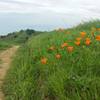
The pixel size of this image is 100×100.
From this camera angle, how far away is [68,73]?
5.59 m

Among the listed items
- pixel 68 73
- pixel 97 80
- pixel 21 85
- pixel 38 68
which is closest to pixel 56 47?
pixel 38 68

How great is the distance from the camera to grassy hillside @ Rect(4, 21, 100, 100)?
518 cm

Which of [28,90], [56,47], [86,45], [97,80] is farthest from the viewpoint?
[56,47]

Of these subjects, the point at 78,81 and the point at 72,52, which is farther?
the point at 72,52

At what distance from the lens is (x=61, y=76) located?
5551 millimetres

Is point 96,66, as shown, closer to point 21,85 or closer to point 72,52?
point 72,52

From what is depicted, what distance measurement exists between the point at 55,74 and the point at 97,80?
86cm

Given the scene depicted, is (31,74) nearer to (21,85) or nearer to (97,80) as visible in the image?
(21,85)

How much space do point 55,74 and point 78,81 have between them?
0.62 m

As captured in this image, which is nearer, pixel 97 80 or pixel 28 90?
pixel 97 80

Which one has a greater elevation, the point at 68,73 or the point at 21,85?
the point at 68,73

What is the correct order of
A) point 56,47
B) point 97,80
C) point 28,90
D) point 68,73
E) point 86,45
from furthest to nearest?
point 56,47 < point 86,45 < point 28,90 < point 68,73 < point 97,80

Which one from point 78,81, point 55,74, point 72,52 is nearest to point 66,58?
point 72,52

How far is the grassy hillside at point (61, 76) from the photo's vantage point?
518cm
